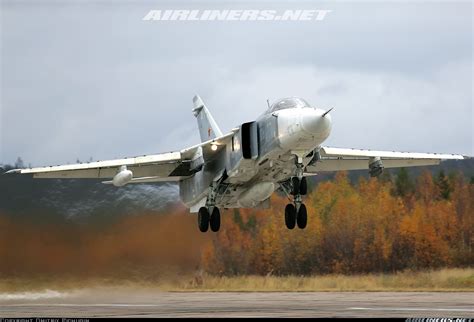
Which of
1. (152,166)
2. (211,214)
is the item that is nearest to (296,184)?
(211,214)

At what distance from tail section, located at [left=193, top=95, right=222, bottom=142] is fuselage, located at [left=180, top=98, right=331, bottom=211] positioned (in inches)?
110

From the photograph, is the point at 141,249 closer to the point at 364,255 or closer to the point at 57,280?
the point at 57,280

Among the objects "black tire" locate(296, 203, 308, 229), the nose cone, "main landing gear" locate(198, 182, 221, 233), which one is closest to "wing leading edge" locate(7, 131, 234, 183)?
"main landing gear" locate(198, 182, 221, 233)

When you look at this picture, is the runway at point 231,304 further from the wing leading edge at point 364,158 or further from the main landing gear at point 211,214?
the wing leading edge at point 364,158

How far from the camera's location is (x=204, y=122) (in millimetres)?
37062

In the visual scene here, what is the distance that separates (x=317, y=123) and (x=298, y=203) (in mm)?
2968

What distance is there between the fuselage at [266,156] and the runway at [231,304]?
306 centimetres

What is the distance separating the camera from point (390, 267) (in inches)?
1490

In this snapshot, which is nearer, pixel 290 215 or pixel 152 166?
pixel 290 215

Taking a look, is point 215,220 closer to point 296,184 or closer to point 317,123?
point 296,184

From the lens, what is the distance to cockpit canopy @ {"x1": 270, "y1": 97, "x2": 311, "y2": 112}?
28.7 metres

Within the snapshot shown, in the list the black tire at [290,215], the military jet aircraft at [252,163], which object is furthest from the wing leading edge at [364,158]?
the black tire at [290,215]

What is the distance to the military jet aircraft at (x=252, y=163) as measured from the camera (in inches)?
1117

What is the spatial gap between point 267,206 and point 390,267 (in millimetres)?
6392
